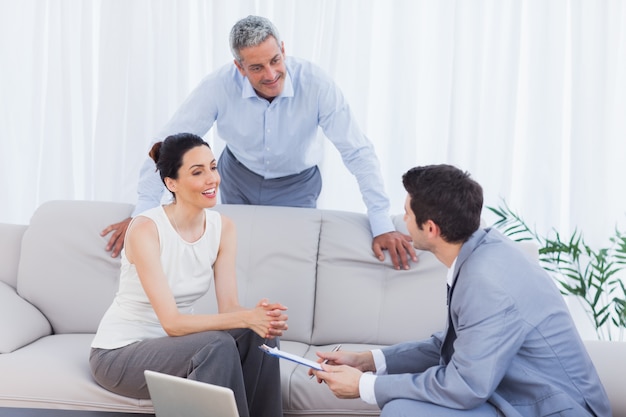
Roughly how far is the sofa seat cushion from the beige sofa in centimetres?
16

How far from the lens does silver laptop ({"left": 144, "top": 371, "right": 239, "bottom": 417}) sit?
2080mm

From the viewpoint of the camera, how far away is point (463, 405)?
6.61ft

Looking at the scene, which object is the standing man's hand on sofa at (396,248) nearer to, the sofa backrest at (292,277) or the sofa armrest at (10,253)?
the sofa backrest at (292,277)

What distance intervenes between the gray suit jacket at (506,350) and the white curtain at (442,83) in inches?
68.3

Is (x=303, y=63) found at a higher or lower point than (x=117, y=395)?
higher

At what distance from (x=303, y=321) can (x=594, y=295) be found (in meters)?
1.50

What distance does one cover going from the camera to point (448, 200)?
6.78 feet

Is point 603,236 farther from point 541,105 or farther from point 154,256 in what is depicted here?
point 154,256

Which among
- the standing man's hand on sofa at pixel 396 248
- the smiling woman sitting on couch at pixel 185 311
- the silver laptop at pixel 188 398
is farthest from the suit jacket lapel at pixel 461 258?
the standing man's hand on sofa at pixel 396 248

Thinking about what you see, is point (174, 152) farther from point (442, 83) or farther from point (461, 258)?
point (442, 83)

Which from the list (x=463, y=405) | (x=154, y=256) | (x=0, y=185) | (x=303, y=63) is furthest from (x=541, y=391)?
(x=0, y=185)

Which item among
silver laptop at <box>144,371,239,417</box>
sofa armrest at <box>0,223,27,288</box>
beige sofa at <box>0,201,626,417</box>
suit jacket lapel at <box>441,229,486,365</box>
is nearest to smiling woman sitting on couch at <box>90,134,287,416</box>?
silver laptop at <box>144,371,239,417</box>

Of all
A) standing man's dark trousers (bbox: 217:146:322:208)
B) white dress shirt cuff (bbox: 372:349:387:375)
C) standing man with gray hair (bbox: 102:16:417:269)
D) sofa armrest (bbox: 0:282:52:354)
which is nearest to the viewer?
white dress shirt cuff (bbox: 372:349:387:375)

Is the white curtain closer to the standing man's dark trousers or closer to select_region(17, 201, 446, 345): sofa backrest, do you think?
the standing man's dark trousers
